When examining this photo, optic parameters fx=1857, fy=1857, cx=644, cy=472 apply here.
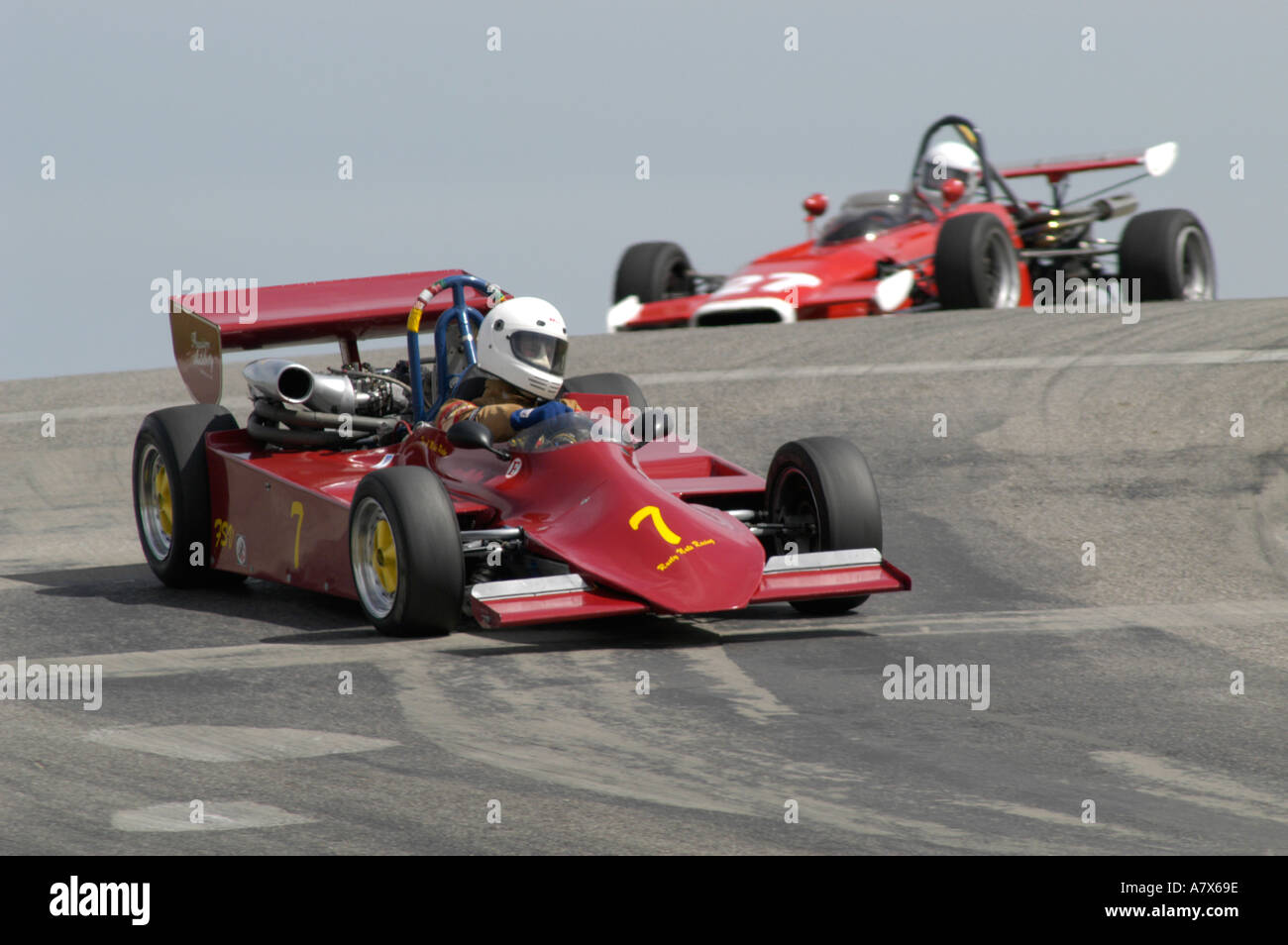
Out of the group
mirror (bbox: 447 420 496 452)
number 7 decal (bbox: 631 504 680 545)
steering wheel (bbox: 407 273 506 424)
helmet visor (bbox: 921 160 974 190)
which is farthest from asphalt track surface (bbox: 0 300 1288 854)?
helmet visor (bbox: 921 160 974 190)

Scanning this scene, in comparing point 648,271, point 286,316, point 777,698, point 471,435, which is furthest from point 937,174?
point 777,698

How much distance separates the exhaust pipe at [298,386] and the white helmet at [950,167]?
12677mm

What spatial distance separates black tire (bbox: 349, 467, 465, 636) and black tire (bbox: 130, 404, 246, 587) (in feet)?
6.66

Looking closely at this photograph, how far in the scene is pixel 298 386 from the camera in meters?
10.1

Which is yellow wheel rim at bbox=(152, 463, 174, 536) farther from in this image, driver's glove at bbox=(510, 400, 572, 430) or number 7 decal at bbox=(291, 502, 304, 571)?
driver's glove at bbox=(510, 400, 572, 430)

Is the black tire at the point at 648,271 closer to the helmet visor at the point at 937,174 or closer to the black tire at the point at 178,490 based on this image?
the helmet visor at the point at 937,174

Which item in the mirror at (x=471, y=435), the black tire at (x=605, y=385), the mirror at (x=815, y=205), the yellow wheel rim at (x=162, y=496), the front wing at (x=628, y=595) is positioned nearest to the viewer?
the front wing at (x=628, y=595)

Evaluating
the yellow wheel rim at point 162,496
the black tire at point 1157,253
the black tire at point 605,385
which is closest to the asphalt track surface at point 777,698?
the yellow wheel rim at point 162,496

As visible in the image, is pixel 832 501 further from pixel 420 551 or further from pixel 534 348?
pixel 420 551

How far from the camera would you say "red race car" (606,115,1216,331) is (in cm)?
2059

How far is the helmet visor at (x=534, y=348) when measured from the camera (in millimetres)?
9273

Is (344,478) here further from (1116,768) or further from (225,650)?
(1116,768)

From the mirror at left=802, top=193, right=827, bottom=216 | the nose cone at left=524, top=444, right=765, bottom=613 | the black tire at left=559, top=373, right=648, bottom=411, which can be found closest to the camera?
the nose cone at left=524, top=444, right=765, bottom=613
